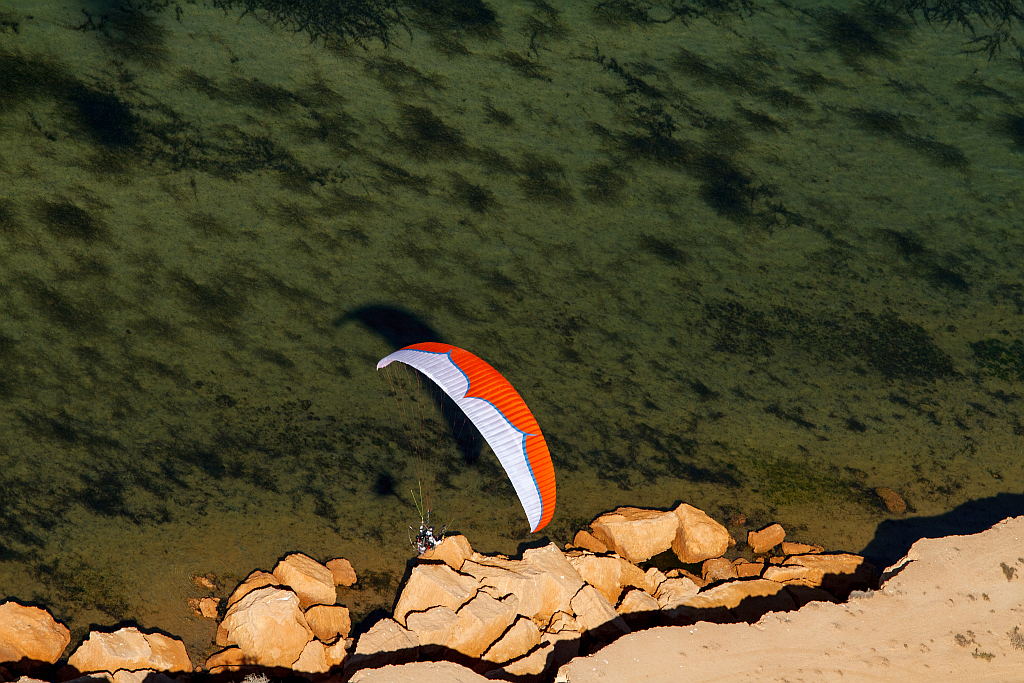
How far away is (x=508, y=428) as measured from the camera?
50.9 ft

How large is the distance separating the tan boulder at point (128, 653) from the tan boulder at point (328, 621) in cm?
212

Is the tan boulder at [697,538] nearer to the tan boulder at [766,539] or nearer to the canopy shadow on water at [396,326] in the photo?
the tan boulder at [766,539]

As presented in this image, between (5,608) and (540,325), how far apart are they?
42.9 feet

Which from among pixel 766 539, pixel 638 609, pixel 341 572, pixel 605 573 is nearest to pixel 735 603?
pixel 638 609

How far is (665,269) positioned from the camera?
24.8 m

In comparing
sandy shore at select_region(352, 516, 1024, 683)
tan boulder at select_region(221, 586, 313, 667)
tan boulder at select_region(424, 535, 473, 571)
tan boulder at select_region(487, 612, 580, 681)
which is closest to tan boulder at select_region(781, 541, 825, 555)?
sandy shore at select_region(352, 516, 1024, 683)

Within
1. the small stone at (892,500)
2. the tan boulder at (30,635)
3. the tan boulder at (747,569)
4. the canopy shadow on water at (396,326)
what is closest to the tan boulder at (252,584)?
the tan boulder at (30,635)

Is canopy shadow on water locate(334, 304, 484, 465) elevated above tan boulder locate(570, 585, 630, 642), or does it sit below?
below

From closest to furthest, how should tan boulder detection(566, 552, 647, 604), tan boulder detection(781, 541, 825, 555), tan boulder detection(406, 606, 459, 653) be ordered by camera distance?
tan boulder detection(406, 606, 459, 653), tan boulder detection(566, 552, 647, 604), tan boulder detection(781, 541, 825, 555)

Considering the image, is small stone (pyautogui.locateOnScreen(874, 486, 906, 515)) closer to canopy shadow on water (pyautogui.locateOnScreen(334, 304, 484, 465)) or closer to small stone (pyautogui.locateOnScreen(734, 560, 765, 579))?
small stone (pyautogui.locateOnScreen(734, 560, 765, 579))

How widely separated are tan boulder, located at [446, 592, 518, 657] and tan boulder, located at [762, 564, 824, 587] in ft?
17.1

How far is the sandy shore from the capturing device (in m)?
14.0

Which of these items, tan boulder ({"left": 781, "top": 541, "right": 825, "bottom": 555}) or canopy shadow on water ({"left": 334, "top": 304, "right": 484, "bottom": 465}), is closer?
tan boulder ({"left": 781, "top": 541, "right": 825, "bottom": 555})

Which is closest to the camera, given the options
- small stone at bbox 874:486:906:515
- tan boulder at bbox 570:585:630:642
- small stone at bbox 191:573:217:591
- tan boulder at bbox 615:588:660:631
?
tan boulder at bbox 570:585:630:642
